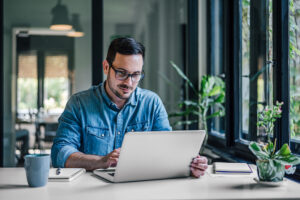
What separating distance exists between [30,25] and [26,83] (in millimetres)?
617

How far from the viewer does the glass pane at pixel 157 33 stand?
3.96m

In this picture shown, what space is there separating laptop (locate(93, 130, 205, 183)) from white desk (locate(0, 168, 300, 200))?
1.4 inches

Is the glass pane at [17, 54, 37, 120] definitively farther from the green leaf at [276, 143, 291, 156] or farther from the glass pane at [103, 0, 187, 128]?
the green leaf at [276, 143, 291, 156]

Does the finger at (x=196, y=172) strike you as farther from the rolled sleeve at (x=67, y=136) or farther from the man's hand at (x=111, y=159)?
the rolled sleeve at (x=67, y=136)

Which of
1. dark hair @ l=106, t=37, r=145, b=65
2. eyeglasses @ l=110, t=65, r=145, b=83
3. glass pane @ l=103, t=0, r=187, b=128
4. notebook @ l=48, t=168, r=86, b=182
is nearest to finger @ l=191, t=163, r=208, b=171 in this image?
notebook @ l=48, t=168, r=86, b=182

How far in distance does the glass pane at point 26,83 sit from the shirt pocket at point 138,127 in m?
1.97

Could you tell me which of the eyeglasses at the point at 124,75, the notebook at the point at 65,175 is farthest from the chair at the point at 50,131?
the notebook at the point at 65,175

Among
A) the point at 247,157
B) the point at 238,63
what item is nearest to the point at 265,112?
the point at 247,157

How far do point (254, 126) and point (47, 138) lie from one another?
92.0 inches

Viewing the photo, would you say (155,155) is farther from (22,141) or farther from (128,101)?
(22,141)

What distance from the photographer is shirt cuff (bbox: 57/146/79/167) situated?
1.86m

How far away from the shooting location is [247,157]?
2.69 meters

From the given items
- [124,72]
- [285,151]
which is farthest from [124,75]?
[285,151]

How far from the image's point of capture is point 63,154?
187 cm
